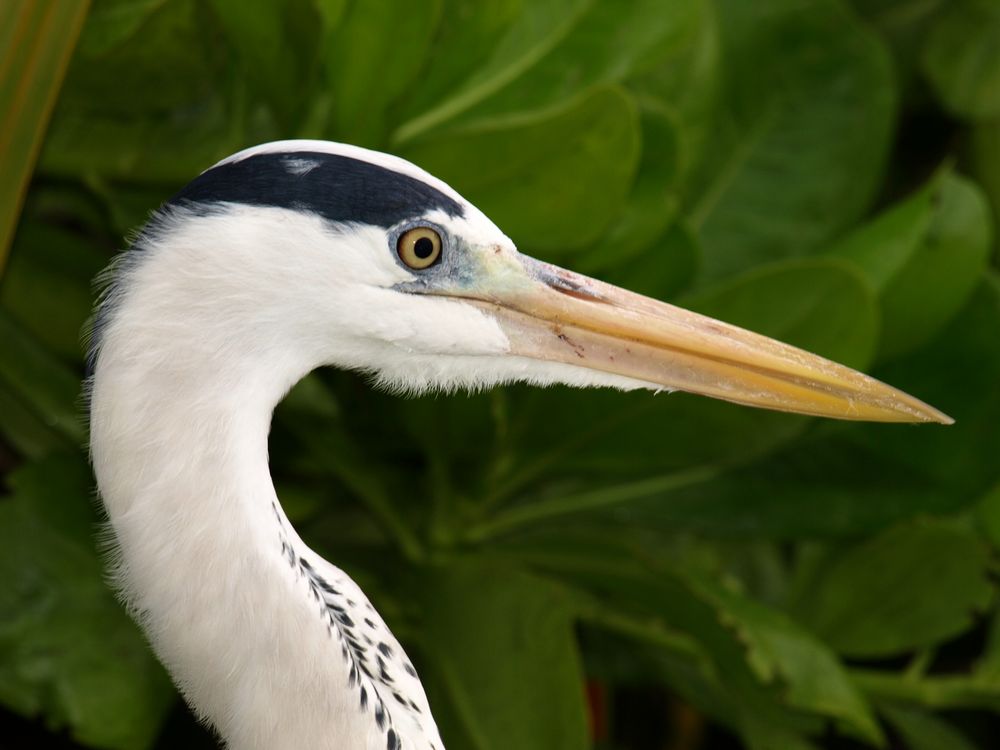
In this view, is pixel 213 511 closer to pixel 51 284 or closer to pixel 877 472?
pixel 51 284

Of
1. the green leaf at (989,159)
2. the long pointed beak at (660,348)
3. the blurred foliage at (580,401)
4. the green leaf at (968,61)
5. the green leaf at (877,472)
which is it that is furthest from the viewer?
the green leaf at (989,159)

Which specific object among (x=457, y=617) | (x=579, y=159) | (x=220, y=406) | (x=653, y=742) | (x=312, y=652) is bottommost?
(x=653, y=742)

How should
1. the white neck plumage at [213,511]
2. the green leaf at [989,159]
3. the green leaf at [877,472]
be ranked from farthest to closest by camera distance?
the green leaf at [989,159] → the green leaf at [877,472] → the white neck plumage at [213,511]

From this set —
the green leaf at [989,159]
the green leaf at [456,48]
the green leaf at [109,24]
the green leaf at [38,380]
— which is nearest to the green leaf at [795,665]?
the green leaf at [456,48]

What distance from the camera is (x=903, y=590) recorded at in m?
1.95

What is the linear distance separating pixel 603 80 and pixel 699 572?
0.70 metres

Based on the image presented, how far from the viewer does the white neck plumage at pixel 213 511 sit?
96cm

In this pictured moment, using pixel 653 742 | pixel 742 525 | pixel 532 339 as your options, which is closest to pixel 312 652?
pixel 532 339

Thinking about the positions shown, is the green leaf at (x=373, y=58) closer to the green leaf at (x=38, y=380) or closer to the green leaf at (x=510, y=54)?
the green leaf at (x=510, y=54)

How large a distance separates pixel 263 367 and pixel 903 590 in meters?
1.31

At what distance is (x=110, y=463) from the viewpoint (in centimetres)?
97

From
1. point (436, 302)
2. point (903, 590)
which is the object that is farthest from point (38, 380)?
point (903, 590)

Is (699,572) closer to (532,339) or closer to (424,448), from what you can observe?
(424,448)

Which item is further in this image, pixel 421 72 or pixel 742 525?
pixel 742 525
